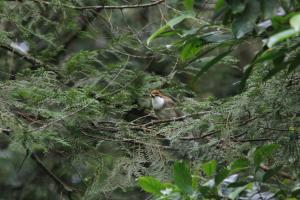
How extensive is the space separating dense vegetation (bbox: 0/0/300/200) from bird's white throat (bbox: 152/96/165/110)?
0.87 ft

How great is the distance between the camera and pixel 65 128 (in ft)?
12.0

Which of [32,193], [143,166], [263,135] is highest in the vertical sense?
[263,135]

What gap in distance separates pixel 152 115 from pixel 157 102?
0.71m

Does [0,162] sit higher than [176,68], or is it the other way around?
[176,68]

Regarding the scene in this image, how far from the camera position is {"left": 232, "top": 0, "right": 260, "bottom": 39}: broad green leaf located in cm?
194

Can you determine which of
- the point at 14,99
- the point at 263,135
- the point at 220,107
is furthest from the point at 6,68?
the point at 263,135

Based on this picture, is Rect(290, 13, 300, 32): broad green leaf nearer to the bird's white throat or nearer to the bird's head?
the bird's head

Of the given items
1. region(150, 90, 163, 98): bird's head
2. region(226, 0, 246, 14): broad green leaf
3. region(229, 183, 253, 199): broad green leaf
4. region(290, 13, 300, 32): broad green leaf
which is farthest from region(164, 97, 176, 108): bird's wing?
region(290, 13, 300, 32): broad green leaf

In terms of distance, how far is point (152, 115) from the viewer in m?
4.26

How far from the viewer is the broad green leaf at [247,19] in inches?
76.5

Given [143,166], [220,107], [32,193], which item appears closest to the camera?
[220,107]

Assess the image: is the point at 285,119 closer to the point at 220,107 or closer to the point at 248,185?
the point at 220,107

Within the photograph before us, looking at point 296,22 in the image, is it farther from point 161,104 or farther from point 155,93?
point 161,104

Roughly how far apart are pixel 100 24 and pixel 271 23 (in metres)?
3.47
